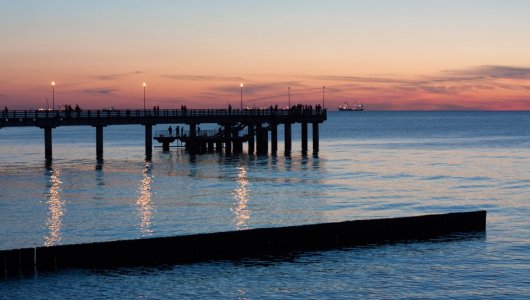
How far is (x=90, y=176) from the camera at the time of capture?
7456cm

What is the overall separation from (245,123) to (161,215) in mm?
65019

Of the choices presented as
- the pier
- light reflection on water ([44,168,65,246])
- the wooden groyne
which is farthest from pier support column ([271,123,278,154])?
the wooden groyne

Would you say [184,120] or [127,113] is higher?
[127,113]

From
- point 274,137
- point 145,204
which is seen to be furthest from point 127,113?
point 145,204

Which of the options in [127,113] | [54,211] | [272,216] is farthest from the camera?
[127,113]

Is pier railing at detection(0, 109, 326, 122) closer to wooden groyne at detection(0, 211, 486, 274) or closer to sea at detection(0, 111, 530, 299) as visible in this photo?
sea at detection(0, 111, 530, 299)

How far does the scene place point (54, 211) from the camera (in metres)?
49.9

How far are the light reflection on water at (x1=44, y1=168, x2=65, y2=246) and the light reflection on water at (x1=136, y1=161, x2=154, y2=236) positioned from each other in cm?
434

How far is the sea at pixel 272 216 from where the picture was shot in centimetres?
3098

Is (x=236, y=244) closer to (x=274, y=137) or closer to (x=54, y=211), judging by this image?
(x=54, y=211)

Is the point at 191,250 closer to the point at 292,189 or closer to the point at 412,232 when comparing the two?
the point at 412,232

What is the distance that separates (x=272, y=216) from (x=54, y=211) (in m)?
13.4

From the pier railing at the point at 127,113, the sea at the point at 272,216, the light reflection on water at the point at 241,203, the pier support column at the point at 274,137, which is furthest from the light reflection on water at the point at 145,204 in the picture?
the pier support column at the point at 274,137

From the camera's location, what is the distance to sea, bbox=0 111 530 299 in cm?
3098
